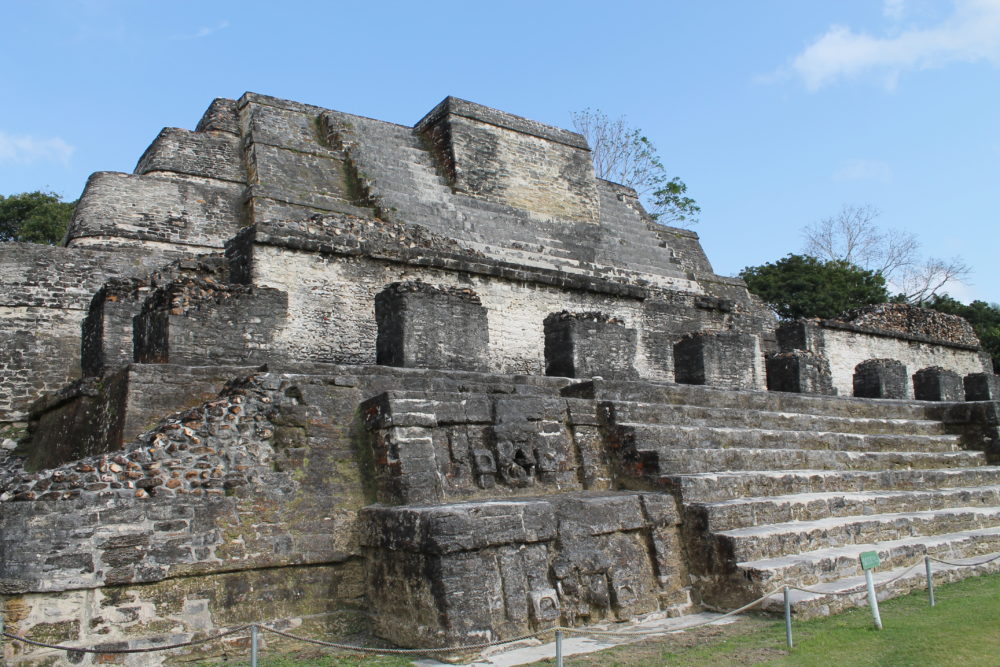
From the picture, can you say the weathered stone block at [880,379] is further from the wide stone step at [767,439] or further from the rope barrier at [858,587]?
the rope barrier at [858,587]

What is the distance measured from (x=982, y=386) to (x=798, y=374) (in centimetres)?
508

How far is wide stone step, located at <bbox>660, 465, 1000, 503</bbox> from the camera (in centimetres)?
620

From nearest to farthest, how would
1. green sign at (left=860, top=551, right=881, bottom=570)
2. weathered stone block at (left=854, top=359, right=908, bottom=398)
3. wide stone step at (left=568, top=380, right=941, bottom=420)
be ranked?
green sign at (left=860, top=551, right=881, bottom=570)
wide stone step at (left=568, top=380, right=941, bottom=420)
weathered stone block at (left=854, top=359, right=908, bottom=398)

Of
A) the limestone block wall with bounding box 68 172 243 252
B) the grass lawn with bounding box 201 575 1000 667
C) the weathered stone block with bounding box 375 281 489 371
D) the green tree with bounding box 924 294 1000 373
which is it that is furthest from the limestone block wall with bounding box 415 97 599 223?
the green tree with bounding box 924 294 1000 373

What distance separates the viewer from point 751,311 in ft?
53.3

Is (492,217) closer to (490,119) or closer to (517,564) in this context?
(490,119)

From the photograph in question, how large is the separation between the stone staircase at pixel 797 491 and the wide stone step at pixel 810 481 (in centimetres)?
1

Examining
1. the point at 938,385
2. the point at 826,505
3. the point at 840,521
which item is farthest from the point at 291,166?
the point at 938,385

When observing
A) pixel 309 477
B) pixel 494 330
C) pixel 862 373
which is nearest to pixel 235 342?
pixel 309 477

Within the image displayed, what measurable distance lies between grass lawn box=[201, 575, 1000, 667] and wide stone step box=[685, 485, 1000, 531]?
2.57 feet

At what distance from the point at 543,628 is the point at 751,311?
12.3 m

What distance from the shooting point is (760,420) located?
8055mm

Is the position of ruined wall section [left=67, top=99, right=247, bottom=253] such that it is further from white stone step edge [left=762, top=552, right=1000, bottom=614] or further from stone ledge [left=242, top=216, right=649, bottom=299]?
white stone step edge [left=762, top=552, right=1000, bottom=614]

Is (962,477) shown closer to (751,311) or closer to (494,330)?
(494,330)
